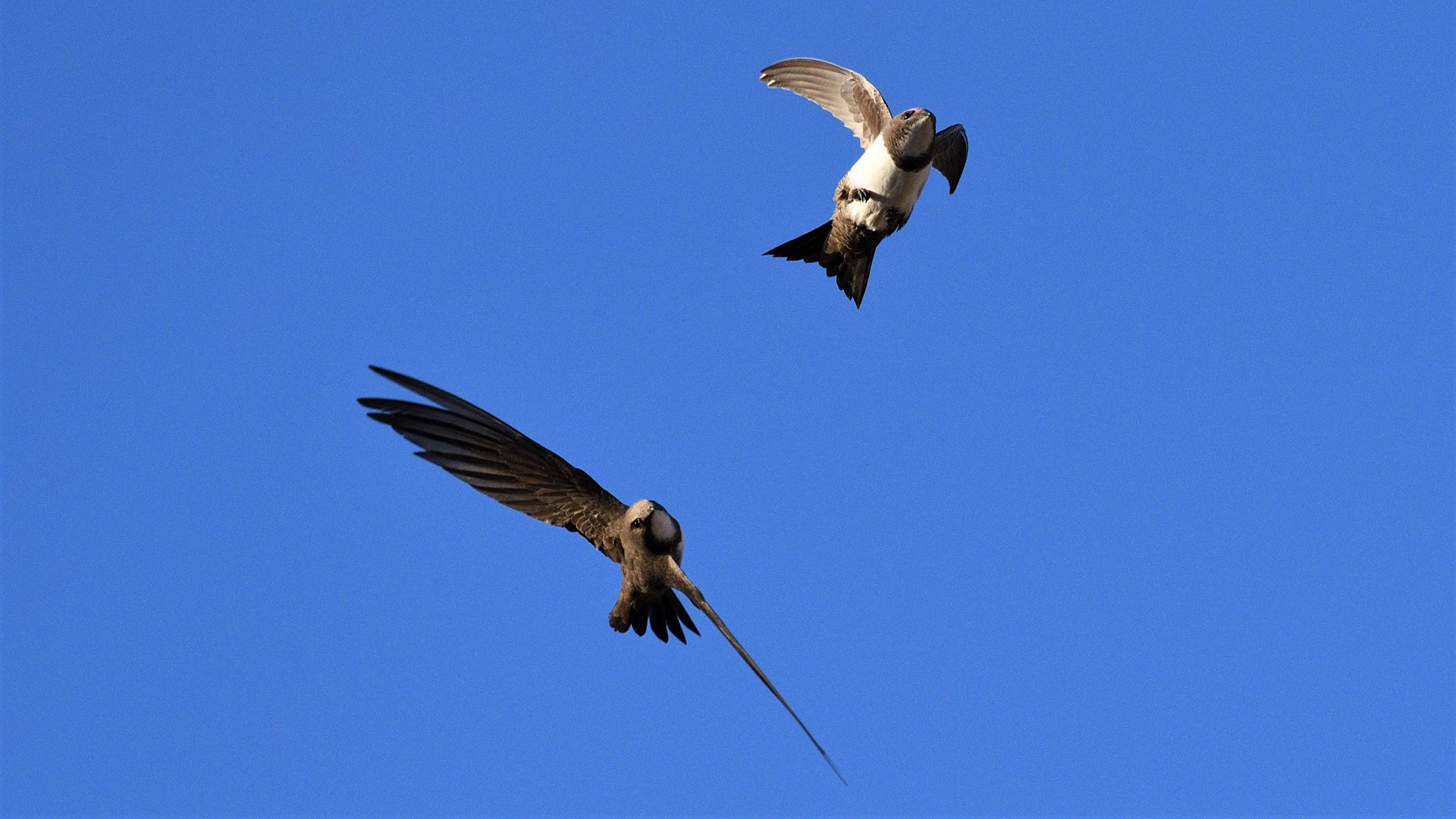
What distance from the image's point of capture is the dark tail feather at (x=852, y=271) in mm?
12344

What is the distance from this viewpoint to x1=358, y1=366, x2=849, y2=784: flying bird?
10.3 meters

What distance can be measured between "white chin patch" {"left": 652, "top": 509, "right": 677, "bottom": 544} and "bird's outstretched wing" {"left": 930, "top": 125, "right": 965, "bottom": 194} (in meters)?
3.75

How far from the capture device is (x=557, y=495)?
1084cm

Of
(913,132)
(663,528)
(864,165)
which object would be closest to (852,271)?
(864,165)

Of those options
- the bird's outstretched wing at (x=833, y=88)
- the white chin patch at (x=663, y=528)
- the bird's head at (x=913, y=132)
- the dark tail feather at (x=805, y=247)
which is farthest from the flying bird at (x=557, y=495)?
the bird's outstretched wing at (x=833, y=88)

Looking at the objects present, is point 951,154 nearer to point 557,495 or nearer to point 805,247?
point 805,247

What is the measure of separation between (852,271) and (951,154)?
149cm

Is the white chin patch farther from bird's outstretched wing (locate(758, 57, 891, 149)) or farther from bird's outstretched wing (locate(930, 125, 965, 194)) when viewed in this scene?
bird's outstretched wing (locate(758, 57, 891, 149))

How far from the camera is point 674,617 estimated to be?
10.9 meters

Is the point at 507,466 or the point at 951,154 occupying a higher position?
the point at 951,154

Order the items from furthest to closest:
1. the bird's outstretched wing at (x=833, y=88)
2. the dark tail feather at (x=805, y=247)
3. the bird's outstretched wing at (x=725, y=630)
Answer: the bird's outstretched wing at (x=833, y=88)
the dark tail feather at (x=805, y=247)
the bird's outstretched wing at (x=725, y=630)

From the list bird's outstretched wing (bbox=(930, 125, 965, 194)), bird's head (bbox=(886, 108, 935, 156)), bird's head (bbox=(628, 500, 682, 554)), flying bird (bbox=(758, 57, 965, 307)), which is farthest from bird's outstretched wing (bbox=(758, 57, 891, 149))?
bird's head (bbox=(628, 500, 682, 554))

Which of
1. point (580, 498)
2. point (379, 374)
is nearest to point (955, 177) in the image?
point (580, 498)

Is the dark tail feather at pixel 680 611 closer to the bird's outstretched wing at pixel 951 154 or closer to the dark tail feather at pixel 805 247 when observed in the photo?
the dark tail feather at pixel 805 247
